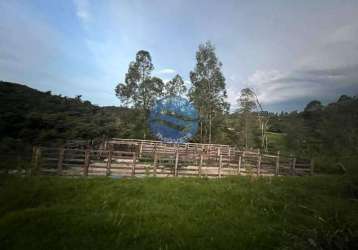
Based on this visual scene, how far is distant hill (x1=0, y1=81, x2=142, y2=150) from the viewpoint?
17.9 m

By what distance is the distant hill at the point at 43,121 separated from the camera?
17922mm

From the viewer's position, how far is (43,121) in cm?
1873

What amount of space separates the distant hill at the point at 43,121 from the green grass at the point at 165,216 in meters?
8.58

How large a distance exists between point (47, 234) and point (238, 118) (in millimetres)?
32603

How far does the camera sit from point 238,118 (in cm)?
3634

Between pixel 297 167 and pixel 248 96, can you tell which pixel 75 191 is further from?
pixel 248 96

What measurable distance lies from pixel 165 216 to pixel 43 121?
15.0 metres

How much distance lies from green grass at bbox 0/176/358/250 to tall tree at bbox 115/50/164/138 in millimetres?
25575

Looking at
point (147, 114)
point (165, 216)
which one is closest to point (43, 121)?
point (165, 216)

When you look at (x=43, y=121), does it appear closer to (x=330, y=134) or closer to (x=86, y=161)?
(x=86, y=161)

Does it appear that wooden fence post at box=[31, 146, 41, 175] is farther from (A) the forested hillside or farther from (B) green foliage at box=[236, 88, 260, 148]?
(B) green foliage at box=[236, 88, 260, 148]

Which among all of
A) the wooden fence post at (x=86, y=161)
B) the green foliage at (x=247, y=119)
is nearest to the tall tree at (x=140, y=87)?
the green foliage at (x=247, y=119)

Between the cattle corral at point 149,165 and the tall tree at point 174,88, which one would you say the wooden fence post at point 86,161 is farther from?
the tall tree at point 174,88

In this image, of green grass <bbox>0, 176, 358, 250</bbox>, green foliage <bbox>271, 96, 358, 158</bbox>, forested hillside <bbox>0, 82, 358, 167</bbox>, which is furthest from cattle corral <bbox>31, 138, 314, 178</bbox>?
green foliage <bbox>271, 96, 358, 158</bbox>
